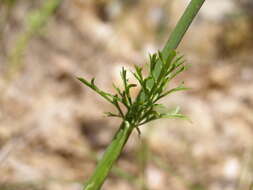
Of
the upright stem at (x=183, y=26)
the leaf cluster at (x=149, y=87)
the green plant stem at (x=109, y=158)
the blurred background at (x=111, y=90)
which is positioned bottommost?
the green plant stem at (x=109, y=158)

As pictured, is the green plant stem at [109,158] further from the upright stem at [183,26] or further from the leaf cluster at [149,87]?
the upright stem at [183,26]

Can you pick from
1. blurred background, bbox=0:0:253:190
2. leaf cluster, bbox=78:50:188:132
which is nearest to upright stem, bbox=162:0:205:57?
leaf cluster, bbox=78:50:188:132

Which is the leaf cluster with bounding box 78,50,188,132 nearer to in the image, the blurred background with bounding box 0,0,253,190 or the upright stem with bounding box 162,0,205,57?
the upright stem with bounding box 162,0,205,57

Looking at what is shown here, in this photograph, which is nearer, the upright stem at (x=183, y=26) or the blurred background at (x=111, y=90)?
the upright stem at (x=183, y=26)

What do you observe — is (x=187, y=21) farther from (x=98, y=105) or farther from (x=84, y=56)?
(x=84, y=56)

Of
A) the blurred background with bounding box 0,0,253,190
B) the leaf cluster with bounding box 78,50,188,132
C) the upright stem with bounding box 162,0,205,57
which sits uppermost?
the blurred background with bounding box 0,0,253,190

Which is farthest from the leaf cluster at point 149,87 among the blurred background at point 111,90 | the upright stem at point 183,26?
the blurred background at point 111,90

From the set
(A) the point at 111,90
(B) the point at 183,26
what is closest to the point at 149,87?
(B) the point at 183,26

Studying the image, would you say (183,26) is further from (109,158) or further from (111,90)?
(111,90)

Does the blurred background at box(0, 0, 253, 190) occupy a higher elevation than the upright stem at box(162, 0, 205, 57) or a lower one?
higher
